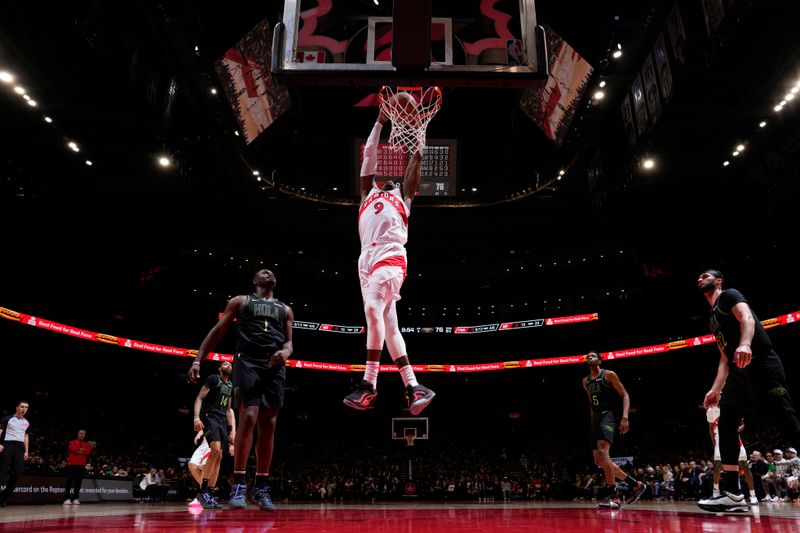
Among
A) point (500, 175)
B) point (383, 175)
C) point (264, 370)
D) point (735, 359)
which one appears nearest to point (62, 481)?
point (383, 175)

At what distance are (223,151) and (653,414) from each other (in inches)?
835

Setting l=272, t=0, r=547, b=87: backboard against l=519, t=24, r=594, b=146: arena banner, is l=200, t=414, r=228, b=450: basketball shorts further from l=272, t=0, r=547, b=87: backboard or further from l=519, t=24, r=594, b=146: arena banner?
l=519, t=24, r=594, b=146: arena banner

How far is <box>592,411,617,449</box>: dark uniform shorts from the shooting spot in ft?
24.7

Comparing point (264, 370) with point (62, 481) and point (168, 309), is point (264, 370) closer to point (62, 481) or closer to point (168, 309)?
point (62, 481)

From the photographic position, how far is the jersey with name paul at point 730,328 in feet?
15.9

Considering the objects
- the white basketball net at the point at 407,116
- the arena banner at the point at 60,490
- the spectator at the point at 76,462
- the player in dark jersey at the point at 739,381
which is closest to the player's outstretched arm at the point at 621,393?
the player in dark jersey at the point at 739,381

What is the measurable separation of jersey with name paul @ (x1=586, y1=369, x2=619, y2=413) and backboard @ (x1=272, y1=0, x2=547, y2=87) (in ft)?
13.7

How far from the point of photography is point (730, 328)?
197 inches

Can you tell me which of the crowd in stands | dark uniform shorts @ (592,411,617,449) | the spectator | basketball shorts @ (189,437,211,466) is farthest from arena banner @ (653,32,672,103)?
the spectator

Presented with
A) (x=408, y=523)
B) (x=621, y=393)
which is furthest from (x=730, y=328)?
(x=408, y=523)

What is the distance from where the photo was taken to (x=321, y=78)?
5.23 m

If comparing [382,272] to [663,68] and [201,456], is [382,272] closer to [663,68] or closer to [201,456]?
[201,456]

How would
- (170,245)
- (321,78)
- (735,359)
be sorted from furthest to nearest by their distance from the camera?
1. (170,245)
2. (321,78)
3. (735,359)

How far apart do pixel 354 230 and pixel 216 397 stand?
18606 millimetres
